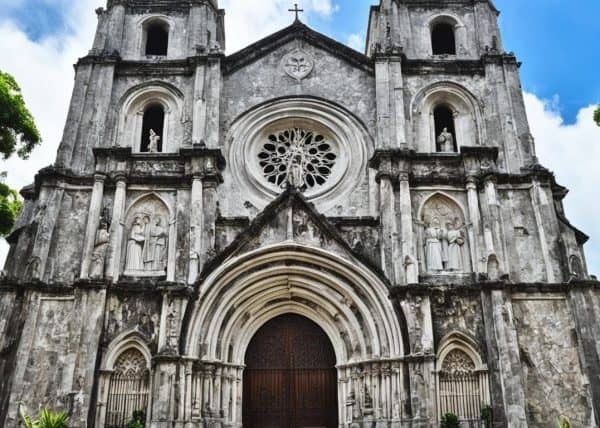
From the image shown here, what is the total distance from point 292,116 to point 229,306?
6.39 meters

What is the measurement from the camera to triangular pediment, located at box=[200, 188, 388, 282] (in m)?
16.0

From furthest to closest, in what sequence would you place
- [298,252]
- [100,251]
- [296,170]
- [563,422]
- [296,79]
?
1. [296,79]
2. [296,170]
3. [298,252]
4. [100,251]
5. [563,422]

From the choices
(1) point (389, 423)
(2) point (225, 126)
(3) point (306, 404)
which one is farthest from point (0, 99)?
(1) point (389, 423)

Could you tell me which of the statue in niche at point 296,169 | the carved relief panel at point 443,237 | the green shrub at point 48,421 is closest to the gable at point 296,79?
the statue in niche at point 296,169

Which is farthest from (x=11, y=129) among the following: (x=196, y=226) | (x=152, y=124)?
(x=196, y=226)

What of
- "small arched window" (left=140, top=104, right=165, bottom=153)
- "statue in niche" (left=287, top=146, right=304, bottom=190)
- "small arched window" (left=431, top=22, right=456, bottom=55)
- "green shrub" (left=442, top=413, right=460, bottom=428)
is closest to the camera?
"green shrub" (left=442, top=413, right=460, bottom=428)

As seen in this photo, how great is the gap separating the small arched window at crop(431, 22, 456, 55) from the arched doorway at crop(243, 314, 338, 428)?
10658mm

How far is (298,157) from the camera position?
18.6m

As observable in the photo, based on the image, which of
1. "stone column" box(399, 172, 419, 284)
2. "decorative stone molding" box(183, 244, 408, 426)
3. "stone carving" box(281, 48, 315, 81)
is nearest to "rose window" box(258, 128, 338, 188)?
"stone carving" box(281, 48, 315, 81)

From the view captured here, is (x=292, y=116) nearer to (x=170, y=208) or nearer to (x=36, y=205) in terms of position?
(x=170, y=208)

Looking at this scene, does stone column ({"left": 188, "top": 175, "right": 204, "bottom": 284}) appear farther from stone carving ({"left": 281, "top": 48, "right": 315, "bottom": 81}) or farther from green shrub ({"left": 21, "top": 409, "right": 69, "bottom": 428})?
stone carving ({"left": 281, "top": 48, "right": 315, "bottom": 81})

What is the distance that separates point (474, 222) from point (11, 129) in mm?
14258

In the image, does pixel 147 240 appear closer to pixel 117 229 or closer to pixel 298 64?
pixel 117 229

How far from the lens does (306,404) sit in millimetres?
16109
